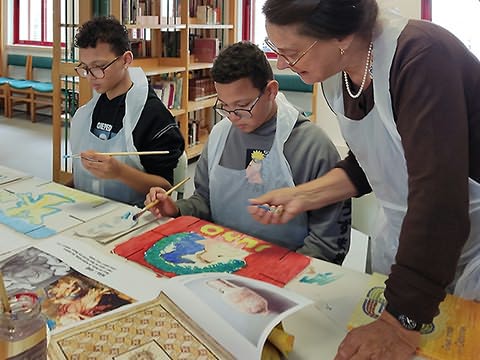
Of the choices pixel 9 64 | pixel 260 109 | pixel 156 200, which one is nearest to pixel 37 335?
pixel 156 200

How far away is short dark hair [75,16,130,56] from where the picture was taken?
1813 mm

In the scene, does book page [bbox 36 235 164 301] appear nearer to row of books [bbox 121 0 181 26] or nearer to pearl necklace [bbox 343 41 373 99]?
pearl necklace [bbox 343 41 373 99]

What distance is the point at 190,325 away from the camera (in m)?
0.88

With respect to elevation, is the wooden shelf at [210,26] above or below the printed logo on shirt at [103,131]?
above

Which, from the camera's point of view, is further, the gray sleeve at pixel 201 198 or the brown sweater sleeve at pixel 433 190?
the gray sleeve at pixel 201 198

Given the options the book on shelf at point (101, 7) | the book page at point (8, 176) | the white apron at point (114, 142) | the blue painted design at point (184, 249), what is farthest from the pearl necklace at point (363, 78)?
the book on shelf at point (101, 7)

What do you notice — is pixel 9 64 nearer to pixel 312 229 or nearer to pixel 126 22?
pixel 126 22

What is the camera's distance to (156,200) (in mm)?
1455

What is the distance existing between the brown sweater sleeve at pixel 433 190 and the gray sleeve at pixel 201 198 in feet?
2.75

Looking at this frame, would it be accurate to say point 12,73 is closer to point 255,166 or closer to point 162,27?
point 162,27

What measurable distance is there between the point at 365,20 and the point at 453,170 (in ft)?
1.04

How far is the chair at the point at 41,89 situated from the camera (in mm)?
6336

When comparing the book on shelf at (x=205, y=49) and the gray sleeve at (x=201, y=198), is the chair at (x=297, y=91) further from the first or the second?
the gray sleeve at (x=201, y=198)

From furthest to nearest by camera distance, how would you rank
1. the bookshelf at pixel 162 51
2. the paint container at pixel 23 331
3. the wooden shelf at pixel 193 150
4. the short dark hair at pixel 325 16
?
the wooden shelf at pixel 193 150 → the bookshelf at pixel 162 51 → the short dark hair at pixel 325 16 → the paint container at pixel 23 331
